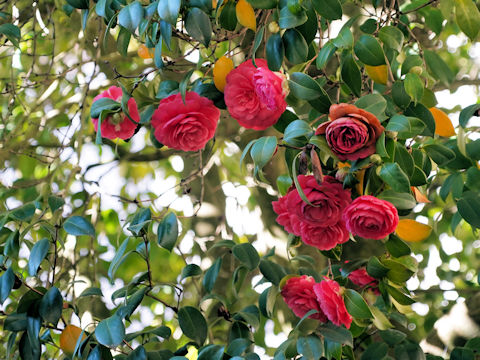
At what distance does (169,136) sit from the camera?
3.35ft

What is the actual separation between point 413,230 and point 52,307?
2.13 feet

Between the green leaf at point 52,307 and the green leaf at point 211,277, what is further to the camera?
the green leaf at point 211,277

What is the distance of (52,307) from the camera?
1.08 metres

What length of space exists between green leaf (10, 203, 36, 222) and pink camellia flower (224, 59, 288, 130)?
20.0 inches

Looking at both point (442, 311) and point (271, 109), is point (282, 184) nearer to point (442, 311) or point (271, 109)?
point (271, 109)

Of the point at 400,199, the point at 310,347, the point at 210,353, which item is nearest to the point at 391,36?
the point at 400,199

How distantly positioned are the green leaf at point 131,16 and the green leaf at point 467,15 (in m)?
0.47

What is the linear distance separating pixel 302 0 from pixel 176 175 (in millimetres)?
→ 1468

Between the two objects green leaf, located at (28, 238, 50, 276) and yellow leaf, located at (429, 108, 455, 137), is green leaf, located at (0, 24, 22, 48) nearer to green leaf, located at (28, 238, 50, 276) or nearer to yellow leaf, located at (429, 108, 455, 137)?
green leaf, located at (28, 238, 50, 276)

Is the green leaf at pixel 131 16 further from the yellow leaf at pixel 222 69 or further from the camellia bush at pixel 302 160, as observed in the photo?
the yellow leaf at pixel 222 69

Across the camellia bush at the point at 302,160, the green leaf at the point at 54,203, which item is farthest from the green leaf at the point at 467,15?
the green leaf at the point at 54,203

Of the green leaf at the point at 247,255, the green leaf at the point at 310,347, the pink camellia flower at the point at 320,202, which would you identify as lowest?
the green leaf at the point at 310,347

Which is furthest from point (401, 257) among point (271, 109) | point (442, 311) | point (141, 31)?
point (442, 311)

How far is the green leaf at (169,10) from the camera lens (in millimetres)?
864
